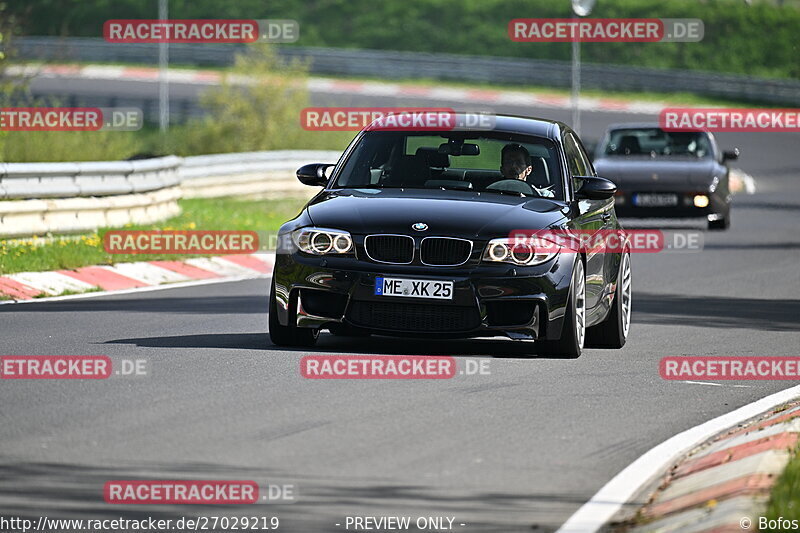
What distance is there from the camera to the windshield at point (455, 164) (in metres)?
12.0

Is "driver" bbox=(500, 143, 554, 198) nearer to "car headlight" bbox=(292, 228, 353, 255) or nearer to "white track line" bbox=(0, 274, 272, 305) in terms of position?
"car headlight" bbox=(292, 228, 353, 255)

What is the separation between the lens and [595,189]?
39.3ft

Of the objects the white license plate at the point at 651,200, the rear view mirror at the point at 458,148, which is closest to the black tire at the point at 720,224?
the white license plate at the point at 651,200

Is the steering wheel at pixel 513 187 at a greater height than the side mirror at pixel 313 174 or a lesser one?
lesser

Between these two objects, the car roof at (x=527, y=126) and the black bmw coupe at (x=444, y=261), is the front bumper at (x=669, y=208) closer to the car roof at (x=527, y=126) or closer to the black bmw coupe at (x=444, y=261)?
the car roof at (x=527, y=126)

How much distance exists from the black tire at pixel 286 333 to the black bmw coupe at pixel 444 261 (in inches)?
0.4

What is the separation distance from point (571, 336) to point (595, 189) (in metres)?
1.24

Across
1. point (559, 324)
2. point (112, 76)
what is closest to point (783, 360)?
point (559, 324)

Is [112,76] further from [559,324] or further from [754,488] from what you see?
[754,488]

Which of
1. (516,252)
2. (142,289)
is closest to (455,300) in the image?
(516,252)

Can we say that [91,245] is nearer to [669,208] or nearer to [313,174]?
[313,174]

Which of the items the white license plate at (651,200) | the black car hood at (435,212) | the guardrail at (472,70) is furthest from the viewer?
the guardrail at (472,70)

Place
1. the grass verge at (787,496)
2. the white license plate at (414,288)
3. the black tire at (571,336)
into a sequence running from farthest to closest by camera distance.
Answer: the black tire at (571,336) → the white license plate at (414,288) → the grass verge at (787,496)

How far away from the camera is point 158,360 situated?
1098cm
